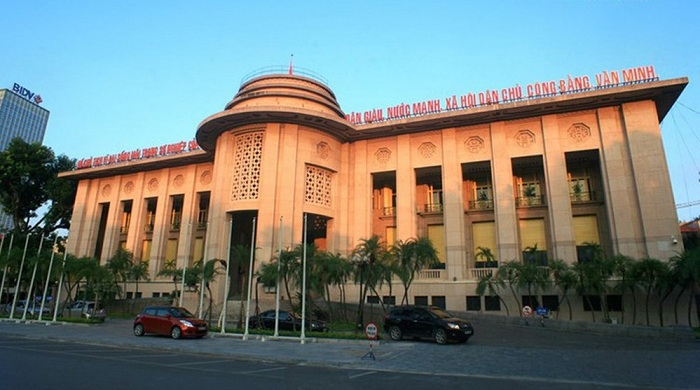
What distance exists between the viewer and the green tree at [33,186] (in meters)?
47.4

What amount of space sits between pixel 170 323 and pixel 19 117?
102m

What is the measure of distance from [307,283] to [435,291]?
42.1 ft

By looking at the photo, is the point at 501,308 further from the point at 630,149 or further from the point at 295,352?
the point at 295,352

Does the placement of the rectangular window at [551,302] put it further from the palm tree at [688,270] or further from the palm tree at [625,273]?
the palm tree at [688,270]

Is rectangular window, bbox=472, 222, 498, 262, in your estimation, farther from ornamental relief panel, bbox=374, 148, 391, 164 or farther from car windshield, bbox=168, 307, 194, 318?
car windshield, bbox=168, 307, 194, 318

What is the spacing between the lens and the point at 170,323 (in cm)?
1850

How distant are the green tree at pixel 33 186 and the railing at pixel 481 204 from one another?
48131mm

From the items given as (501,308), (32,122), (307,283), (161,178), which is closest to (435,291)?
(501,308)

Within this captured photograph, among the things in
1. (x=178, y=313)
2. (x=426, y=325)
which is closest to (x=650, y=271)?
(x=426, y=325)

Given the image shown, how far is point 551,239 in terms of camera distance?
31484mm

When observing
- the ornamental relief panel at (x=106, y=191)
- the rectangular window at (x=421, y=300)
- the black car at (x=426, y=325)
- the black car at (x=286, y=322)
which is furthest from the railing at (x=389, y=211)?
the ornamental relief panel at (x=106, y=191)

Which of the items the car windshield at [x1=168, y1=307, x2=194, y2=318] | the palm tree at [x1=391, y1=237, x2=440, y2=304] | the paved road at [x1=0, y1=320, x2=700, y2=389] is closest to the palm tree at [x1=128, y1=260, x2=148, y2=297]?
the paved road at [x1=0, y1=320, x2=700, y2=389]

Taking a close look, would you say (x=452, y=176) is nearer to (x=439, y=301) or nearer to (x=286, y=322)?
(x=439, y=301)

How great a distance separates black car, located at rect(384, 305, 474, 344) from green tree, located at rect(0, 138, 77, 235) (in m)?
49.0
